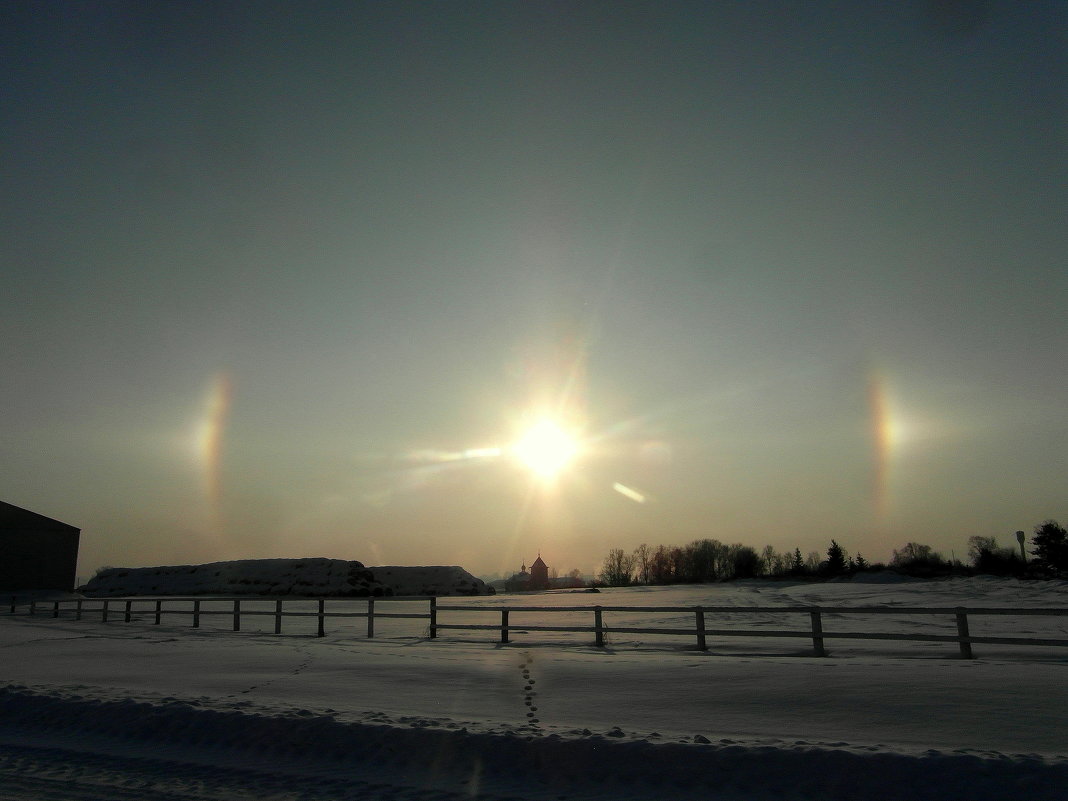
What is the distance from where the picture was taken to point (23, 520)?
55.3 m

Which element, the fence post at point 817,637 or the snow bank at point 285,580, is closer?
the fence post at point 817,637

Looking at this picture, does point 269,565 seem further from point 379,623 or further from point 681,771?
point 681,771

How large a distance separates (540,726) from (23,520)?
6065 centimetres

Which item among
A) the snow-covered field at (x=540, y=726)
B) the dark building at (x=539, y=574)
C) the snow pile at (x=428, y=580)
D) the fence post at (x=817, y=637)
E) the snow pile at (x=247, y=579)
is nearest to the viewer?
the snow-covered field at (x=540, y=726)

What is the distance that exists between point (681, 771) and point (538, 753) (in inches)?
59.4

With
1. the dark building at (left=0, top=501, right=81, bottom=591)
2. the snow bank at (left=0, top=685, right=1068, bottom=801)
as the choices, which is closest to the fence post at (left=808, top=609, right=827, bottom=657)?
the snow bank at (left=0, top=685, right=1068, bottom=801)

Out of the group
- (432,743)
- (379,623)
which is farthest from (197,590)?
(432,743)

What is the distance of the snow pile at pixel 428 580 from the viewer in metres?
67.7

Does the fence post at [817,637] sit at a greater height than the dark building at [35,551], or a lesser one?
lesser

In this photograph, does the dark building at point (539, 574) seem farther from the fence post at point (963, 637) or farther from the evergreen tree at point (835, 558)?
the fence post at point (963, 637)

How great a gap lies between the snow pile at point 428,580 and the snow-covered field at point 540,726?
52.6 m

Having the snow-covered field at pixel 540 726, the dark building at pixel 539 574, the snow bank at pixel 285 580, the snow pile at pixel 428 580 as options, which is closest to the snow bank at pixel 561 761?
the snow-covered field at pixel 540 726

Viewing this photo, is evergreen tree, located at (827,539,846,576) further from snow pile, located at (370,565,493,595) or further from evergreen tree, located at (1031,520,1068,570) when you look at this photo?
snow pile, located at (370,565,493,595)

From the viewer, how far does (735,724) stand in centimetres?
894
